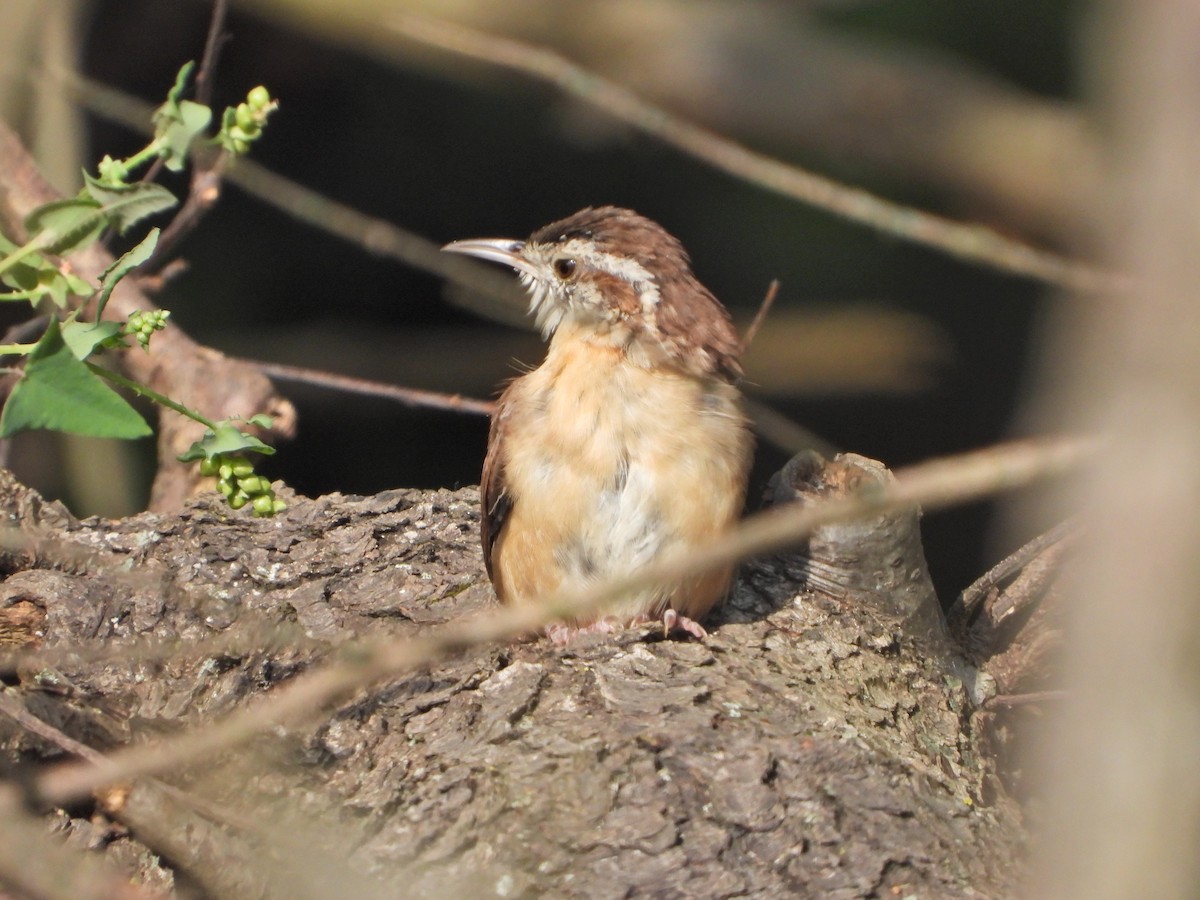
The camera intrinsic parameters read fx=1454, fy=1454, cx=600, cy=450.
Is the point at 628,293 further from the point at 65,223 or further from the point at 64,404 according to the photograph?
the point at 64,404

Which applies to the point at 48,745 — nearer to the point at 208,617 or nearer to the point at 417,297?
the point at 208,617

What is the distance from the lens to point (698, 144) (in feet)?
11.9

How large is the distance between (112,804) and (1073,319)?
2.81m

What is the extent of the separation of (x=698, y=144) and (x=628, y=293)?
124 cm

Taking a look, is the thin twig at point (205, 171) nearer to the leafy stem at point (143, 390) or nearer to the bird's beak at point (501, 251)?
the bird's beak at point (501, 251)

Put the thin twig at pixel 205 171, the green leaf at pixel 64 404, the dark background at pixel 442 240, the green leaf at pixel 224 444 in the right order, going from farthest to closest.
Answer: the dark background at pixel 442 240 < the thin twig at pixel 205 171 < the green leaf at pixel 224 444 < the green leaf at pixel 64 404

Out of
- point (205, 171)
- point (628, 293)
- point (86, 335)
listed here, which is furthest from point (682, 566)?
point (205, 171)

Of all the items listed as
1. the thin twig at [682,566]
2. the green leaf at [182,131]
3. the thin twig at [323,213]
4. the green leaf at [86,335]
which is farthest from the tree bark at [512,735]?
the thin twig at [323,213]

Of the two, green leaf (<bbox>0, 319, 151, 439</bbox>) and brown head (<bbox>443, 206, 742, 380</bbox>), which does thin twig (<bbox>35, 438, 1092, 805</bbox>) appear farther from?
brown head (<bbox>443, 206, 742, 380</bbox>)

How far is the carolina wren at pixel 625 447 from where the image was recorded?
454 cm

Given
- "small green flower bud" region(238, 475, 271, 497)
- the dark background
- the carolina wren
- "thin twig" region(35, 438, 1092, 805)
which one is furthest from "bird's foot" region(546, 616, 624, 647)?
the dark background

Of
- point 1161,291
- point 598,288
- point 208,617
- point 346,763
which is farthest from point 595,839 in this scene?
point 1161,291

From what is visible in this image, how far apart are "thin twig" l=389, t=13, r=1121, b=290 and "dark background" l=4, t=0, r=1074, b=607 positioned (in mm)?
3271

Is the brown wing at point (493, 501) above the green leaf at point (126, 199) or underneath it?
underneath
